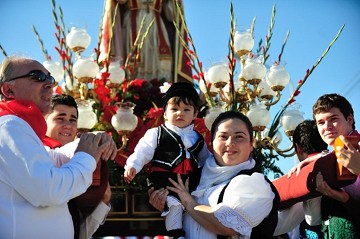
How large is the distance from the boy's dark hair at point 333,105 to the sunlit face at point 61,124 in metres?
1.47

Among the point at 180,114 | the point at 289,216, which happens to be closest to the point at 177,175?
the point at 180,114

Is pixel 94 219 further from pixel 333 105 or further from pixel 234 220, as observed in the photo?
pixel 333 105

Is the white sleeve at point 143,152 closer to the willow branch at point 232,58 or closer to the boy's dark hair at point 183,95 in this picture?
the boy's dark hair at point 183,95

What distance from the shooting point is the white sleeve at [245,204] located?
2629 mm

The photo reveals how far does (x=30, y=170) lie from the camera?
86.6 inches

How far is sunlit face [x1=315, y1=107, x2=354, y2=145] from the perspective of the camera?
290 cm

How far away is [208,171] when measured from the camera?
3.00m

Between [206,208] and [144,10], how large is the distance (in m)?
4.94

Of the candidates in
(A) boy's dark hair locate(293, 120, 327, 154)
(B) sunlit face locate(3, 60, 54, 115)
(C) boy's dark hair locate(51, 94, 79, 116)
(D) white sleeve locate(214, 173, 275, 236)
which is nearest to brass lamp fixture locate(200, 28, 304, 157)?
(A) boy's dark hair locate(293, 120, 327, 154)

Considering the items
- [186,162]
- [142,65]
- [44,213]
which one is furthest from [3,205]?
[142,65]

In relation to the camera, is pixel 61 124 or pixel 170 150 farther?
pixel 61 124

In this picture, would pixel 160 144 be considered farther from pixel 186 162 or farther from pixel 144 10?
pixel 144 10

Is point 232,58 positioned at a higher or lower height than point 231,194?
higher

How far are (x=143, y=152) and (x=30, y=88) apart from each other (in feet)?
3.19
